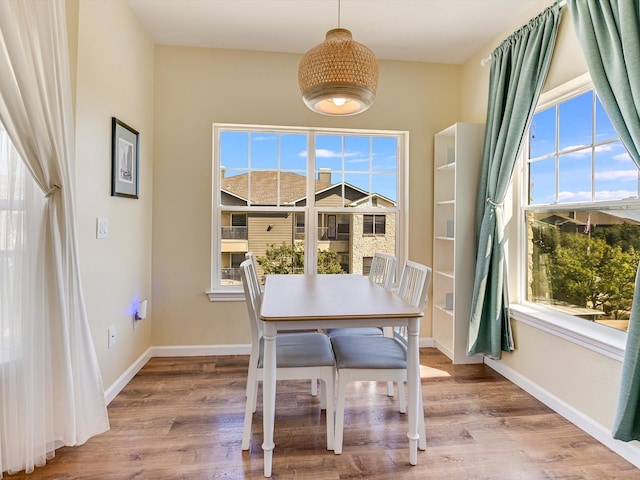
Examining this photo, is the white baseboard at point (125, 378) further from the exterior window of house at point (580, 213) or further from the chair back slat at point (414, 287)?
the exterior window of house at point (580, 213)

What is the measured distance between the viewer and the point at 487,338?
117 inches

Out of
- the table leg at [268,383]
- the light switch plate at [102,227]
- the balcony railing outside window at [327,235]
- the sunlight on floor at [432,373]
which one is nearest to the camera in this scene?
the table leg at [268,383]

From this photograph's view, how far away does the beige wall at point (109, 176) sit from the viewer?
2.16 metres

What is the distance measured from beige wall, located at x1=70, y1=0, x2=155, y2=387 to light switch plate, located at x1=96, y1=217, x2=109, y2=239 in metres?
0.04

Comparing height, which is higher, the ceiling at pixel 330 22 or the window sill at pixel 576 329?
the ceiling at pixel 330 22

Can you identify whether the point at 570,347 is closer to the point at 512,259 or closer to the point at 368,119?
the point at 512,259

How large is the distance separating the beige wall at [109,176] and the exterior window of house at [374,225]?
6.30 feet

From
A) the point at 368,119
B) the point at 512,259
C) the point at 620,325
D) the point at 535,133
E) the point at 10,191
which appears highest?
the point at 368,119

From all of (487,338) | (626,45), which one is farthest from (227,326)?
(626,45)

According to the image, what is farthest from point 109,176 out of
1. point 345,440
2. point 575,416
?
point 575,416

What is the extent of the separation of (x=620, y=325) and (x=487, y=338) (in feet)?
3.13

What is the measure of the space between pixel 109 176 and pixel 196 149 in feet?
3.18

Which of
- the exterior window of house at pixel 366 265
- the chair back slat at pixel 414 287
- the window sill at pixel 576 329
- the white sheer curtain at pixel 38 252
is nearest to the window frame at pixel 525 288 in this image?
the window sill at pixel 576 329

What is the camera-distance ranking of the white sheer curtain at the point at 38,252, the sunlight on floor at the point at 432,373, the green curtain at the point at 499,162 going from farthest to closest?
the sunlight on floor at the point at 432,373, the green curtain at the point at 499,162, the white sheer curtain at the point at 38,252
